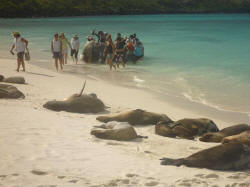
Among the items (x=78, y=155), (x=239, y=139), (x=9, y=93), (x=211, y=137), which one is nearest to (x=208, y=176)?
(x=78, y=155)

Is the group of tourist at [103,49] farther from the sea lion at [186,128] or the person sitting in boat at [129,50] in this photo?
the sea lion at [186,128]

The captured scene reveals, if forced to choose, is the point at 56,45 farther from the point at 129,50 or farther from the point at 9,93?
the point at 9,93

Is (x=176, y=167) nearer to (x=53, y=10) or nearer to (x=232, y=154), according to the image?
(x=232, y=154)

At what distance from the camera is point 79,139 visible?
8422 mm

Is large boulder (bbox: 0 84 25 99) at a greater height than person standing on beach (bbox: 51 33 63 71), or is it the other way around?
person standing on beach (bbox: 51 33 63 71)

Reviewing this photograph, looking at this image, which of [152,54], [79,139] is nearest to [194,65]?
[152,54]

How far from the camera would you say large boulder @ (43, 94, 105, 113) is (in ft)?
37.3

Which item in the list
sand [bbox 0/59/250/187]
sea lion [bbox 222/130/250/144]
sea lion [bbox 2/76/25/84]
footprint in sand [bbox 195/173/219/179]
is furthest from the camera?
sea lion [bbox 2/76/25/84]

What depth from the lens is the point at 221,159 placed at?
707 cm

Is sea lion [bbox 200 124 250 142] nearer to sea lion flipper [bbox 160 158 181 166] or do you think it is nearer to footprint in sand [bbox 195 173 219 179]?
sea lion flipper [bbox 160 158 181 166]

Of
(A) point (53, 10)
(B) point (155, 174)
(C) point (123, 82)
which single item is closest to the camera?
(B) point (155, 174)

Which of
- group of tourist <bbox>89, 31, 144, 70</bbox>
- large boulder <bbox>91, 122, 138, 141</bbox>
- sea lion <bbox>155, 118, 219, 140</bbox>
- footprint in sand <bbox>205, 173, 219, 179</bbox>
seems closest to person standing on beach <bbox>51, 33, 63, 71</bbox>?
group of tourist <bbox>89, 31, 144, 70</bbox>

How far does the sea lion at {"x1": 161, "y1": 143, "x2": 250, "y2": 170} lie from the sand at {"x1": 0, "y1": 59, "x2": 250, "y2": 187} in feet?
0.54

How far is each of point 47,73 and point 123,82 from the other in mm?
3253
